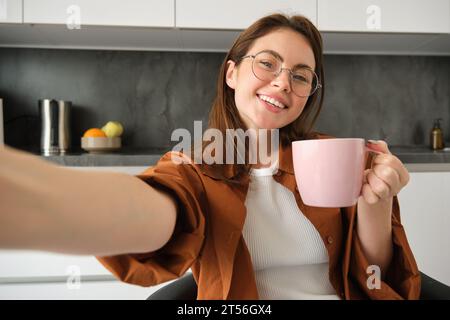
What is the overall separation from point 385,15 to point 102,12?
140 centimetres

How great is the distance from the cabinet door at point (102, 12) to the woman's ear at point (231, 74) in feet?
3.33

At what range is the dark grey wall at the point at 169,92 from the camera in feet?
6.74

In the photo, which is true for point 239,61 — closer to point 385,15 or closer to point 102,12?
point 102,12

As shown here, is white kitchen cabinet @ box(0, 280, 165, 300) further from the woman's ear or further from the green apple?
the woman's ear

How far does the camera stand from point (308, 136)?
2.97ft

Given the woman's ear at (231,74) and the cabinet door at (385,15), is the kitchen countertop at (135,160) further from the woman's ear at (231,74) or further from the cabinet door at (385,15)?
the woman's ear at (231,74)

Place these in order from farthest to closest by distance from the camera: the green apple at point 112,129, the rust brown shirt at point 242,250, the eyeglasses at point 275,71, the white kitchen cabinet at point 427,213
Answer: the green apple at point 112,129 < the white kitchen cabinet at point 427,213 < the eyeglasses at point 275,71 < the rust brown shirt at point 242,250

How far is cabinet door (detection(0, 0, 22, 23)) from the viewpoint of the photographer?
166 centimetres

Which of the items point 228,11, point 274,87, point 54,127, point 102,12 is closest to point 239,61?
point 274,87

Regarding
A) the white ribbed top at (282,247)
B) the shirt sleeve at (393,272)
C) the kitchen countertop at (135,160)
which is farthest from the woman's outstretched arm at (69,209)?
the kitchen countertop at (135,160)

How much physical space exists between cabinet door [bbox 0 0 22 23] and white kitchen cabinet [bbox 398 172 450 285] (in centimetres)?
195
